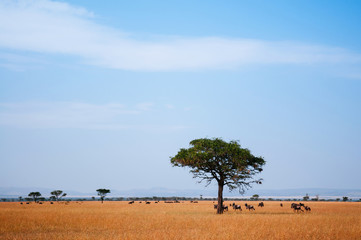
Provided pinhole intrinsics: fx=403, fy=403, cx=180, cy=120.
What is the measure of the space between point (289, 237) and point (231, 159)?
24578 mm

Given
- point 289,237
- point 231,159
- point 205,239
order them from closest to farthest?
point 205,239 < point 289,237 < point 231,159

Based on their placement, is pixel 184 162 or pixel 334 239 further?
pixel 184 162

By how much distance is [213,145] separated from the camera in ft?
152

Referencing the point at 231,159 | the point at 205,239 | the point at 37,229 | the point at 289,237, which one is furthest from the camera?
the point at 231,159

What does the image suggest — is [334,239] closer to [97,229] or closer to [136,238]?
[136,238]

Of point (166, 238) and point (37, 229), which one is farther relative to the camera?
point (37, 229)

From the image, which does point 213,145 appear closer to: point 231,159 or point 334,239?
point 231,159

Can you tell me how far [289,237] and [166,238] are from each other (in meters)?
6.58

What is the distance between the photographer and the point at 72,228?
91.4ft

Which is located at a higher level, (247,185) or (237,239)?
(247,185)

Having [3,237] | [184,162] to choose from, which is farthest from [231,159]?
[3,237]

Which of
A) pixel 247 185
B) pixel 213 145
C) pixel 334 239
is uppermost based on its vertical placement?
pixel 213 145

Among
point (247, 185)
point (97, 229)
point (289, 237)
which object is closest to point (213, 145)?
point (247, 185)

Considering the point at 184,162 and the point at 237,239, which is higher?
the point at 184,162
